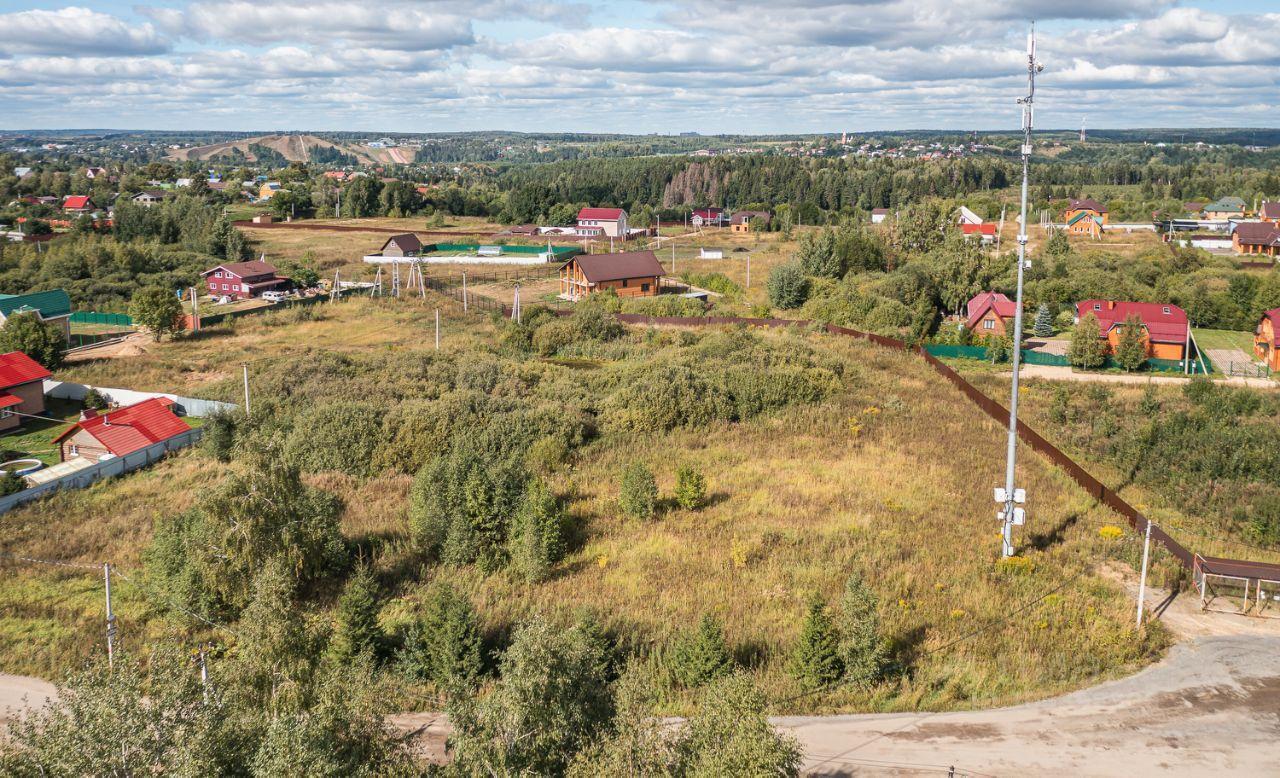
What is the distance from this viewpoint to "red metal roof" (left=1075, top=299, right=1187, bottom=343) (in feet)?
121

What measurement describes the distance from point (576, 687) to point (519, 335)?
31.2 metres

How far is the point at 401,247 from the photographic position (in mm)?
69188

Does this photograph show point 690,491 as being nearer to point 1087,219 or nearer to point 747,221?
point 1087,219

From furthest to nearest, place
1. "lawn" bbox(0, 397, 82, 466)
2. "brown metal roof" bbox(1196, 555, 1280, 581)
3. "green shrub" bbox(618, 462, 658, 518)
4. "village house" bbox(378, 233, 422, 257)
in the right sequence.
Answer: "village house" bbox(378, 233, 422, 257), "lawn" bbox(0, 397, 82, 466), "green shrub" bbox(618, 462, 658, 518), "brown metal roof" bbox(1196, 555, 1280, 581)

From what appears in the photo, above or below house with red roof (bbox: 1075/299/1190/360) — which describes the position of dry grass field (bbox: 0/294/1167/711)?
below

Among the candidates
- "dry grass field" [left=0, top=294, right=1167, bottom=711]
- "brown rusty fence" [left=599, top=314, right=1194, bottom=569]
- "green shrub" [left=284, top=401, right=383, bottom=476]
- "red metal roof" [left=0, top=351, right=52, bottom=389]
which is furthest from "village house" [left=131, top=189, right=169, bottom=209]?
"green shrub" [left=284, top=401, right=383, bottom=476]

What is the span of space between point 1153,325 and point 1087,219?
4700 cm

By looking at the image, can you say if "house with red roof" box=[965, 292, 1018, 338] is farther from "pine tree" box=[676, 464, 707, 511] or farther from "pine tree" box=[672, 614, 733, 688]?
"pine tree" box=[672, 614, 733, 688]

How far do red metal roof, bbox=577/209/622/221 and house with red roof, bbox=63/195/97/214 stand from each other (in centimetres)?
4997

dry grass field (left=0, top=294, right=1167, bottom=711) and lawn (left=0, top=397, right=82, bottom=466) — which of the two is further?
lawn (left=0, top=397, right=82, bottom=466)

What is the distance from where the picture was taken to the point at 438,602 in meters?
14.3

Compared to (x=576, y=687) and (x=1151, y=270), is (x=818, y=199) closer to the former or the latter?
(x=1151, y=270)

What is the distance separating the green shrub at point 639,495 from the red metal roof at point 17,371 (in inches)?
896

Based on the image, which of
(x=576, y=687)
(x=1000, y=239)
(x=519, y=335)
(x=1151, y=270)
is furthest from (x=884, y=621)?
(x=1000, y=239)
